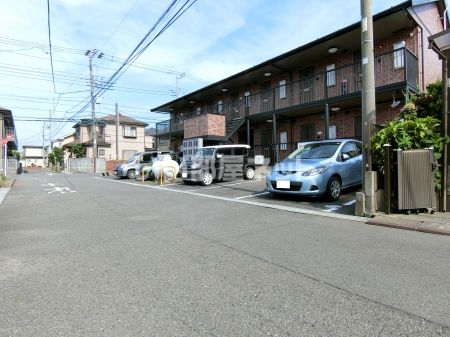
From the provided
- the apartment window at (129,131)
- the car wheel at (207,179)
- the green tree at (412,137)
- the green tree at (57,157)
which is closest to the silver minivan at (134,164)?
the car wheel at (207,179)

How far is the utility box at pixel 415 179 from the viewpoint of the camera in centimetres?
661

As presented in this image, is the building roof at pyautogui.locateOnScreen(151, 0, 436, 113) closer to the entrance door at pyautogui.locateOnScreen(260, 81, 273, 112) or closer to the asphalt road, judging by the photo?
the entrance door at pyautogui.locateOnScreen(260, 81, 273, 112)

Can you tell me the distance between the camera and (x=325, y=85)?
14.5 m

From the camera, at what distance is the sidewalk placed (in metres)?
5.65

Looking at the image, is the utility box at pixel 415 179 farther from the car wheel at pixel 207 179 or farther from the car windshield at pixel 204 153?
the car windshield at pixel 204 153

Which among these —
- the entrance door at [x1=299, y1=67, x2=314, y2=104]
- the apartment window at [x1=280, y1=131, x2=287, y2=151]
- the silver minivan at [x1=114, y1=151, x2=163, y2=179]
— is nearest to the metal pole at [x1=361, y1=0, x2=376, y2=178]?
the entrance door at [x1=299, y1=67, x2=314, y2=104]

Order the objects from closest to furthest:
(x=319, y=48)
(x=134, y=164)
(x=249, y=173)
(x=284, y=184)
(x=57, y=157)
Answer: (x=284, y=184), (x=319, y=48), (x=249, y=173), (x=134, y=164), (x=57, y=157)

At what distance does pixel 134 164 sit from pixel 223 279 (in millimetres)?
18751

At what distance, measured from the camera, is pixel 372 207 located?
6824mm

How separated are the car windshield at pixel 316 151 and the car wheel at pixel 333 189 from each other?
76 centimetres

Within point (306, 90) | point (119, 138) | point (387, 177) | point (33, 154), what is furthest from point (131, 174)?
point (33, 154)

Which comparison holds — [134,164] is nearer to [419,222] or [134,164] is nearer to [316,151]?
[316,151]

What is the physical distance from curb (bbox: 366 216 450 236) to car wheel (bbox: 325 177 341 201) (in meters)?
2.11

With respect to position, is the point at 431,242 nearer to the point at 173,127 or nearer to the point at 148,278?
the point at 148,278
